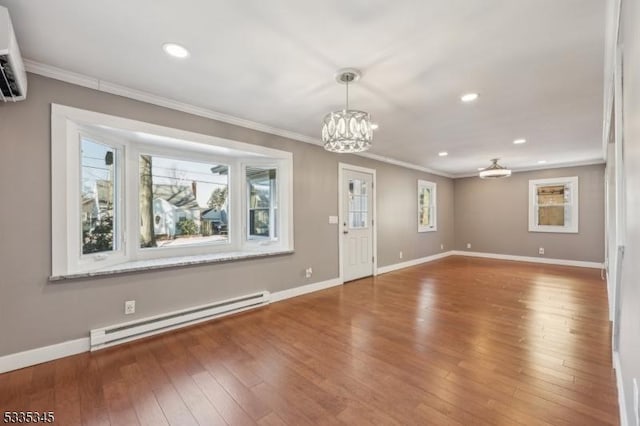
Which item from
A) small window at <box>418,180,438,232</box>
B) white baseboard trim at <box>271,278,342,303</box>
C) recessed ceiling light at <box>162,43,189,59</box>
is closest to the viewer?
recessed ceiling light at <box>162,43,189,59</box>

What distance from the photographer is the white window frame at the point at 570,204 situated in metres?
6.34

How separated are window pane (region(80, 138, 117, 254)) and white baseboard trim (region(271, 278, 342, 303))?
6.61 feet

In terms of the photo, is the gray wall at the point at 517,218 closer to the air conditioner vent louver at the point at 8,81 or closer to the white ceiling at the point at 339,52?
the white ceiling at the point at 339,52

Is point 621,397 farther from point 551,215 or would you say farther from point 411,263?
point 551,215

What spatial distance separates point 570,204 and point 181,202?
26.8 feet

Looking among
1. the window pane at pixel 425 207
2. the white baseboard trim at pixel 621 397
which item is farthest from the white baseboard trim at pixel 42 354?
the window pane at pixel 425 207

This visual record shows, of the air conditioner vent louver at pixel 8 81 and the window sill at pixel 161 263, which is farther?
the window sill at pixel 161 263

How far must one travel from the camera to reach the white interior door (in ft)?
16.2

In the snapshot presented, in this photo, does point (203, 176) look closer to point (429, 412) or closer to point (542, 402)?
point (429, 412)

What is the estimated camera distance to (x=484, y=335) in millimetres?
2725

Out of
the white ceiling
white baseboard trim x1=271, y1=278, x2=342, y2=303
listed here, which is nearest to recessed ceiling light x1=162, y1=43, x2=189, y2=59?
the white ceiling

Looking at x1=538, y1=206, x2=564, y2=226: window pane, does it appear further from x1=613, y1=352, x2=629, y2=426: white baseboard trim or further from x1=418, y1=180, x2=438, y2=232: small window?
x1=613, y1=352, x2=629, y2=426: white baseboard trim

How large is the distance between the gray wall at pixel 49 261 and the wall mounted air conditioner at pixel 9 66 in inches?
6.9

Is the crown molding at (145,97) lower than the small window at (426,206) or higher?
higher
